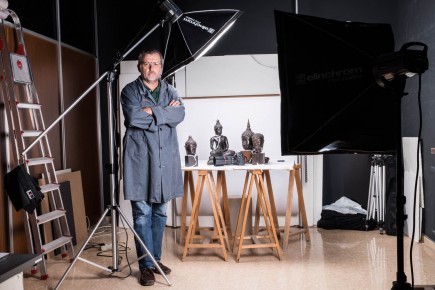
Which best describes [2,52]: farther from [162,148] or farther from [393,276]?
[393,276]

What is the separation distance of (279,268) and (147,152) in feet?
4.34

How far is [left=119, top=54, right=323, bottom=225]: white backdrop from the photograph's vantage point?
4750 mm

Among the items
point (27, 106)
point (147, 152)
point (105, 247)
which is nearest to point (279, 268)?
point (147, 152)

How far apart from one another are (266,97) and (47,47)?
2.24 meters

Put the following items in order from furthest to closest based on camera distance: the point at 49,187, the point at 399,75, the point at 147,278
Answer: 1. the point at 49,187
2. the point at 147,278
3. the point at 399,75

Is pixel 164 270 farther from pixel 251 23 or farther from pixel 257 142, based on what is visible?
pixel 251 23

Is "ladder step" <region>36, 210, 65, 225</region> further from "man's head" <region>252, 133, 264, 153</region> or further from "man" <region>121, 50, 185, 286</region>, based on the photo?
"man's head" <region>252, 133, 264, 153</region>

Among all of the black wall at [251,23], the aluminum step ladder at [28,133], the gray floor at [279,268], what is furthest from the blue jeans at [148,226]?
the black wall at [251,23]

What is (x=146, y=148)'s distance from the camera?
121 inches

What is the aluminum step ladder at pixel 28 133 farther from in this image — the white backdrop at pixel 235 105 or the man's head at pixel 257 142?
the man's head at pixel 257 142

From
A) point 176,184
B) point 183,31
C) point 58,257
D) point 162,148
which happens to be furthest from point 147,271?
point 183,31

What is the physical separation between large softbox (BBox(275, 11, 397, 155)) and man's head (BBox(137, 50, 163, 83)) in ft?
4.99

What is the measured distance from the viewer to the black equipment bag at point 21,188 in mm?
2598

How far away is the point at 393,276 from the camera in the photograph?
3066mm
